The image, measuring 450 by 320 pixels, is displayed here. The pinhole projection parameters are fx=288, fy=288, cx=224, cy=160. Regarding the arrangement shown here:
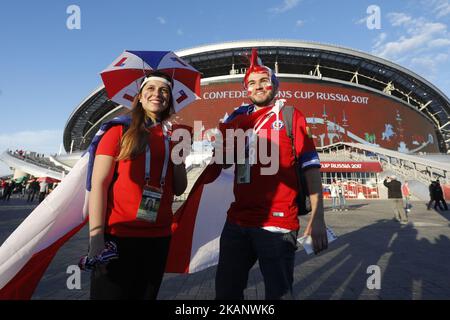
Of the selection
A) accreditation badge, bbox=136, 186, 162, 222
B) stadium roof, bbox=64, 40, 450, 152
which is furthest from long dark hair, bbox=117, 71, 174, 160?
stadium roof, bbox=64, 40, 450, 152

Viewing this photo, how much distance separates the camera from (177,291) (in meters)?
3.68

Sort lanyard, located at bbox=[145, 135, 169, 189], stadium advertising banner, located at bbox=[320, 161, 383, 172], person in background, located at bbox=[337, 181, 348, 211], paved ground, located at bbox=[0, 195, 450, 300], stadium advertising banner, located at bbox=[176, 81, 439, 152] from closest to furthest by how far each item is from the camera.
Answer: lanyard, located at bbox=[145, 135, 169, 189], paved ground, located at bbox=[0, 195, 450, 300], person in background, located at bbox=[337, 181, 348, 211], stadium advertising banner, located at bbox=[320, 161, 383, 172], stadium advertising banner, located at bbox=[176, 81, 439, 152]

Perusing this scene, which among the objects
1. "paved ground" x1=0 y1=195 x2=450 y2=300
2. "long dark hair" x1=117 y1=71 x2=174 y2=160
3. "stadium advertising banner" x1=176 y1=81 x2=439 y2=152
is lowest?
"paved ground" x1=0 y1=195 x2=450 y2=300

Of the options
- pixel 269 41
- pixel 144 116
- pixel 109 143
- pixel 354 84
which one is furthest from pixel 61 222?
pixel 354 84

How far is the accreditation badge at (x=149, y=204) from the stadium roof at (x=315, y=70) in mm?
34428

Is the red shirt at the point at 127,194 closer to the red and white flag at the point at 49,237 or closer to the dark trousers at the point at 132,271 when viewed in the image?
the dark trousers at the point at 132,271

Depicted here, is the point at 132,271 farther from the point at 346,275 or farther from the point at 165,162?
the point at 346,275

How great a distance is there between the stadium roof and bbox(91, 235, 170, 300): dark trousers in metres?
34.6

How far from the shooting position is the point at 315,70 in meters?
43.0

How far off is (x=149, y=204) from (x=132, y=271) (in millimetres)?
402

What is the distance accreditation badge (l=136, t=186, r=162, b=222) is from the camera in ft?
5.86

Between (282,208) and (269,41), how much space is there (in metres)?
40.7

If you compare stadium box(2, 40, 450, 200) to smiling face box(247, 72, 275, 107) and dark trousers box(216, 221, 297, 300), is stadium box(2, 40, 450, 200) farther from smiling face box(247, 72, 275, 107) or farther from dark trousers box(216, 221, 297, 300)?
dark trousers box(216, 221, 297, 300)
